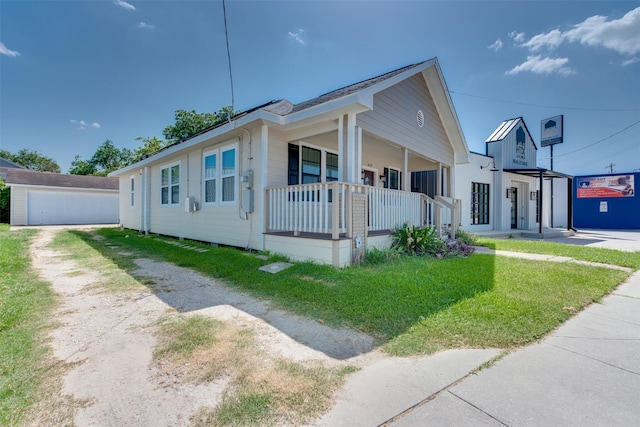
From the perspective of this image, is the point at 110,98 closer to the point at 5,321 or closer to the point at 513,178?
the point at 5,321

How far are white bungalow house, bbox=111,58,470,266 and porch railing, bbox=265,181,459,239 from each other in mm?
22

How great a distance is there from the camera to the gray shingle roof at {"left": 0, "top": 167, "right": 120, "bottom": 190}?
1897cm

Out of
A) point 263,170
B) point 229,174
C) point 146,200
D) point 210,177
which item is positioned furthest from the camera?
point 146,200

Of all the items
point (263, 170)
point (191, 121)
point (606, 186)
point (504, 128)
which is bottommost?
point (263, 170)

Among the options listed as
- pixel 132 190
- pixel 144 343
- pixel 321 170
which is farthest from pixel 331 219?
pixel 132 190

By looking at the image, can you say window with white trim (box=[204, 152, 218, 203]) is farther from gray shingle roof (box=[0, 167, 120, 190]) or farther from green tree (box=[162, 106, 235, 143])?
green tree (box=[162, 106, 235, 143])

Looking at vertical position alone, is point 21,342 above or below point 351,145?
below

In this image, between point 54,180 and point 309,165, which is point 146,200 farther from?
point 54,180

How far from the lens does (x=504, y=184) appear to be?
48.7 feet

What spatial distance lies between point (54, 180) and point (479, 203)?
2735 centimetres

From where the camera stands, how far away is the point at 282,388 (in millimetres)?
1959

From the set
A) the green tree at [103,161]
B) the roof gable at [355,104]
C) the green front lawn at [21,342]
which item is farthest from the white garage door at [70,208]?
the green tree at [103,161]

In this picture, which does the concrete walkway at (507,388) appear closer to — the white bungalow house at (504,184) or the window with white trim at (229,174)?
the window with white trim at (229,174)

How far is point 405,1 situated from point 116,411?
1127 cm
